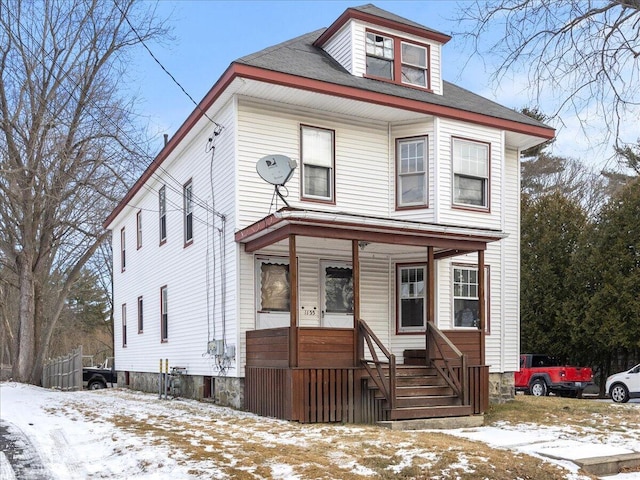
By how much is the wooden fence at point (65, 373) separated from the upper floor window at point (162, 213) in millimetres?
7021

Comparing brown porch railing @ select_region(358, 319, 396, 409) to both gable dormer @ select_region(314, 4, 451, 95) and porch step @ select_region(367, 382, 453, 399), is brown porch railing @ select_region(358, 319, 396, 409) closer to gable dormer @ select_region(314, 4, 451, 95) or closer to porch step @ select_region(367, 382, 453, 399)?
porch step @ select_region(367, 382, 453, 399)

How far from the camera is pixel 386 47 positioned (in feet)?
49.2

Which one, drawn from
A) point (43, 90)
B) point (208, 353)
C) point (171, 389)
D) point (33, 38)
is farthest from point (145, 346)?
point (33, 38)

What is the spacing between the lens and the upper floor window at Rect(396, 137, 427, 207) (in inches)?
558

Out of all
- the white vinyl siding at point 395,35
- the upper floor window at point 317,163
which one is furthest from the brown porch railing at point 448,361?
the white vinyl siding at point 395,35

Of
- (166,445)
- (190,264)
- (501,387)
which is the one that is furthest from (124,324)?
(166,445)

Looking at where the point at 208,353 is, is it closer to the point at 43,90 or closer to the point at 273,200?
the point at 273,200

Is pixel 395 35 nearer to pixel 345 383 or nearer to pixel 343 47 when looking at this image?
pixel 343 47

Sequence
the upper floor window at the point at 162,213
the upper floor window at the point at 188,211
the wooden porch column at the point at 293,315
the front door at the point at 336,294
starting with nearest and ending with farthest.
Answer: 1. the wooden porch column at the point at 293,315
2. the front door at the point at 336,294
3. the upper floor window at the point at 188,211
4. the upper floor window at the point at 162,213

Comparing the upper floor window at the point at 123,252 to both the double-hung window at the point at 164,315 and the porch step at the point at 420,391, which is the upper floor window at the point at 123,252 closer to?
the double-hung window at the point at 164,315

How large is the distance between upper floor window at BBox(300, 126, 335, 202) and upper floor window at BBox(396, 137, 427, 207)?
5.24 ft

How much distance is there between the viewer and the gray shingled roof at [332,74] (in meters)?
12.7

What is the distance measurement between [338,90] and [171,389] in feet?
27.6

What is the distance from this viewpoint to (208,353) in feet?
44.8
